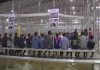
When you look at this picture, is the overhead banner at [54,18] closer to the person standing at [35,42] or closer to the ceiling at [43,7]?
the person standing at [35,42]

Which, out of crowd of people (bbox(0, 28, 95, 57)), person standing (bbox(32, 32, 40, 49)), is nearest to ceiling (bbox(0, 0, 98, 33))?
crowd of people (bbox(0, 28, 95, 57))

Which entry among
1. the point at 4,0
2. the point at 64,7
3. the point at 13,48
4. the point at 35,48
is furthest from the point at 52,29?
the point at 64,7

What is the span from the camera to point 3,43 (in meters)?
14.4

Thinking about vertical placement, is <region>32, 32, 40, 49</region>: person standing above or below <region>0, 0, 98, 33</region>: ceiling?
below

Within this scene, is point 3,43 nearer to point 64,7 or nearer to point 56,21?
point 56,21

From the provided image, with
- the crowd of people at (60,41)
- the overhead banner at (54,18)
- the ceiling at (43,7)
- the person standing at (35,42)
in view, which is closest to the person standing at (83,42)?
the crowd of people at (60,41)

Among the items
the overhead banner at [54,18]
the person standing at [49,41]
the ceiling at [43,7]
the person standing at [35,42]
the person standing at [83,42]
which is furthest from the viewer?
the ceiling at [43,7]

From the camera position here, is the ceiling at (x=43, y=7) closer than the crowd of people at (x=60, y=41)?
No

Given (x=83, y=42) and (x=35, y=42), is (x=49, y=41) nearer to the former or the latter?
(x=35, y=42)

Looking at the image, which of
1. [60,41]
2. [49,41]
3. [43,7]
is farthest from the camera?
[43,7]

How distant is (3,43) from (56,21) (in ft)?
14.9

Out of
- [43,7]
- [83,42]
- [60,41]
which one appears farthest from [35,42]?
[43,7]

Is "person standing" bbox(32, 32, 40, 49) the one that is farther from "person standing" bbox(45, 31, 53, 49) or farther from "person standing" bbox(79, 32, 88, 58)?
"person standing" bbox(79, 32, 88, 58)

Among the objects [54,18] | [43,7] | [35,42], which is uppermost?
[43,7]
